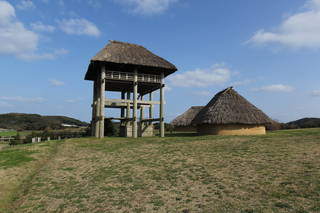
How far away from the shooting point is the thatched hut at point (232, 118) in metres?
24.4

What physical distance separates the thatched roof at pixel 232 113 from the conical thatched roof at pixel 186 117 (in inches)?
536

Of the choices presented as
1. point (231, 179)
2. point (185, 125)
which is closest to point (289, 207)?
point (231, 179)

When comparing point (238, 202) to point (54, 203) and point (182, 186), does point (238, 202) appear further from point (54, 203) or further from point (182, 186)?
point (54, 203)

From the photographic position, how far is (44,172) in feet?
38.2

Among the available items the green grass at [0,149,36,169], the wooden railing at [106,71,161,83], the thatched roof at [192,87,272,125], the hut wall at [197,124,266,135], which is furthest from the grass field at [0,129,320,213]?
the wooden railing at [106,71,161,83]

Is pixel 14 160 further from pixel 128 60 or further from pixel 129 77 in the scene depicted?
pixel 128 60

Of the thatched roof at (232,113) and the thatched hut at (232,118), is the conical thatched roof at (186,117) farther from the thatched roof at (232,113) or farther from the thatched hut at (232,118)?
the thatched hut at (232,118)

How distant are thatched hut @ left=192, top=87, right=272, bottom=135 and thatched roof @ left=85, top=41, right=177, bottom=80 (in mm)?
6566

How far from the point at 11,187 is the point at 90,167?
11.3ft

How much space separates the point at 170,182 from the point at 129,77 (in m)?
17.8

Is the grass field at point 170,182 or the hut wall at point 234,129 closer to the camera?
the grass field at point 170,182

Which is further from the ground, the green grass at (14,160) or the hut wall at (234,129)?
the hut wall at (234,129)

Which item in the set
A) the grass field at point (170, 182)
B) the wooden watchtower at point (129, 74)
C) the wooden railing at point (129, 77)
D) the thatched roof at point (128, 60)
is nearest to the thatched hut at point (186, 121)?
the wooden watchtower at point (129, 74)

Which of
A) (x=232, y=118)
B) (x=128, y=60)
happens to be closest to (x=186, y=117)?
(x=232, y=118)
